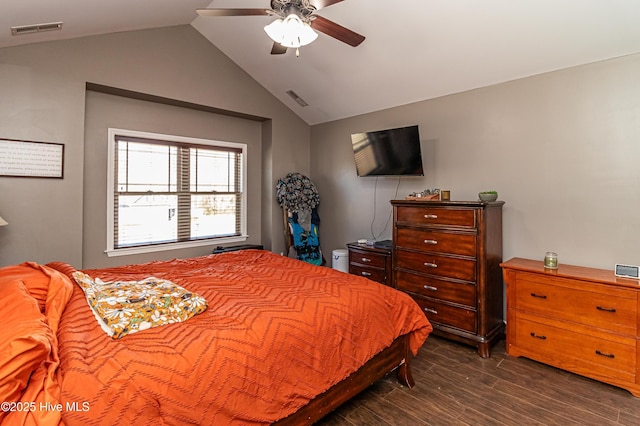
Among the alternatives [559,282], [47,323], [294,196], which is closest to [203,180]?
[294,196]

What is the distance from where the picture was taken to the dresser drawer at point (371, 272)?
12.3ft

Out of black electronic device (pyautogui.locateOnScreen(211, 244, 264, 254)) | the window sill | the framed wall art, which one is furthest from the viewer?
black electronic device (pyautogui.locateOnScreen(211, 244, 264, 254))

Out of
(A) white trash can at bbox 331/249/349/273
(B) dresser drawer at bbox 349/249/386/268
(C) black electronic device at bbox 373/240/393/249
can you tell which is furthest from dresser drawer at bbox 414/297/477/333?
(A) white trash can at bbox 331/249/349/273

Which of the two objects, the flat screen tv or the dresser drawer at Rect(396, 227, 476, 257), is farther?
the flat screen tv

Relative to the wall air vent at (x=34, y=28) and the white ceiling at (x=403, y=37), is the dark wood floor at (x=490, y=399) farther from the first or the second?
the wall air vent at (x=34, y=28)

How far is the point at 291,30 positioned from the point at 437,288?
2597mm

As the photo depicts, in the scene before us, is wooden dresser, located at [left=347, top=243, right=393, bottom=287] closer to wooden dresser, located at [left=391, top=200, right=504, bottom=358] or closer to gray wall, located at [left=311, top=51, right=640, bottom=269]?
wooden dresser, located at [left=391, top=200, right=504, bottom=358]

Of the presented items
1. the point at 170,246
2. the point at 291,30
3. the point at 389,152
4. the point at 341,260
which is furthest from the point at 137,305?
the point at 341,260

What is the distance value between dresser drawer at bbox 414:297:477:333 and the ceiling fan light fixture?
8.58 feet

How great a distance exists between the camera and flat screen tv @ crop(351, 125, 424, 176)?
11.7 feet

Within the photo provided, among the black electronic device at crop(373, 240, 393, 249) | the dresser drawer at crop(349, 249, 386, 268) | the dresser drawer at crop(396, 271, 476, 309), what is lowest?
the dresser drawer at crop(396, 271, 476, 309)

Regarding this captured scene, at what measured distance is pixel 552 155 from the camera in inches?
116

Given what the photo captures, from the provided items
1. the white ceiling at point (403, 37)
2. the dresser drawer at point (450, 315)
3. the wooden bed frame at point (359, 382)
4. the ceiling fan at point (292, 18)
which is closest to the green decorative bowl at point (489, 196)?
the dresser drawer at point (450, 315)

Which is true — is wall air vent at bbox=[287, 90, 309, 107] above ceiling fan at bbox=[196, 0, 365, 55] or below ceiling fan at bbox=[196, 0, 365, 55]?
above
